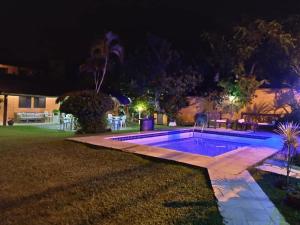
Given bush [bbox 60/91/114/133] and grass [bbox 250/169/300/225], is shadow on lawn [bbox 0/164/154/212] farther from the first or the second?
bush [bbox 60/91/114/133]

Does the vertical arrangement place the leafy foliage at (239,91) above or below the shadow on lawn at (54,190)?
above

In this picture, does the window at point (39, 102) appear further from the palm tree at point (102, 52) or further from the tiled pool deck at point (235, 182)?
the tiled pool deck at point (235, 182)

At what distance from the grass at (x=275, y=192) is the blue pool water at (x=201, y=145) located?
4253mm

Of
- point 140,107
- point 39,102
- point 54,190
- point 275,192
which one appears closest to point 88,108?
point 140,107

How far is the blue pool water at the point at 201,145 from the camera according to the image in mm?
11909

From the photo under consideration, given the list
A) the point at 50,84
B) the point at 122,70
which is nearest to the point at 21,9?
the point at 50,84

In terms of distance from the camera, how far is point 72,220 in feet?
14.6

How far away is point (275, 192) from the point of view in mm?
5914

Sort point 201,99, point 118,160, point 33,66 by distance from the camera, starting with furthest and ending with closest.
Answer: point 33,66 < point 201,99 < point 118,160

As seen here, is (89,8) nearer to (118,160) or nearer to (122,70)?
(122,70)

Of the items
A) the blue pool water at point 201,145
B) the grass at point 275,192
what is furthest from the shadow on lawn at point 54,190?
the blue pool water at point 201,145

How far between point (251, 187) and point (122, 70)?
16.9m

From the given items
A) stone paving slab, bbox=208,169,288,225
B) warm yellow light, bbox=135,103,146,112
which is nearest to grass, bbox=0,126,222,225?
stone paving slab, bbox=208,169,288,225

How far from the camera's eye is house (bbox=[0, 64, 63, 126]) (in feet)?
66.9
